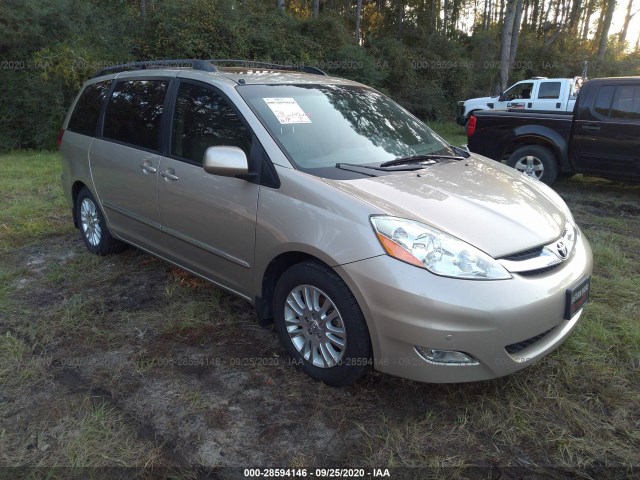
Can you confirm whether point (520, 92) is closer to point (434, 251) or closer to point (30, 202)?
point (30, 202)

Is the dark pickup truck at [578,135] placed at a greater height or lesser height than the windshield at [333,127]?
lesser

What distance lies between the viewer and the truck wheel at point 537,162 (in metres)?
7.48

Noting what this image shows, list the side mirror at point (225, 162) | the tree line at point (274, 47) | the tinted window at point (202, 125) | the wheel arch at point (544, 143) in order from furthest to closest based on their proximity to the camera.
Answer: the tree line at point (274, 47) → the wheel arch at point (544, 143) → the tinted window at point (202, 125) → the side mirror at point (225, 162)

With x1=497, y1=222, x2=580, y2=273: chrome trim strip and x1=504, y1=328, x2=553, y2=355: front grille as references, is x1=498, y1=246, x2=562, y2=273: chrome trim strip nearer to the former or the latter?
x1=497, y1=222, x2=580, y2=273: chrome trim strip

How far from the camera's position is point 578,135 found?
7203 millimetres

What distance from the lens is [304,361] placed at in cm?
292

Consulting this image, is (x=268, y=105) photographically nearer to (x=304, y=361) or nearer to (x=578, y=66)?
(x=304, y=361)

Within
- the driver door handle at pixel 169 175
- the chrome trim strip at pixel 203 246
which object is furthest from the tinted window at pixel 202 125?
the chrome trim strip at pixel 203 246

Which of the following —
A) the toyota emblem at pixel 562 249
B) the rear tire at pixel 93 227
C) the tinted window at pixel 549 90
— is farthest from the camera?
the tinted window at pixel 549 90

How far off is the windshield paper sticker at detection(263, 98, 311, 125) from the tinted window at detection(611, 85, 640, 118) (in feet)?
18.3

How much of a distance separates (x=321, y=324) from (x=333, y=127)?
1.33 m

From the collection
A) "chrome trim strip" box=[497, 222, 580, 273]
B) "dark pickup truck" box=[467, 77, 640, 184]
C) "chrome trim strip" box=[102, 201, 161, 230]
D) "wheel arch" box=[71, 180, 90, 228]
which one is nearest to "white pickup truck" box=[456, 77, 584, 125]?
"dark pickup truck" box=[467, 77, 640, 184]

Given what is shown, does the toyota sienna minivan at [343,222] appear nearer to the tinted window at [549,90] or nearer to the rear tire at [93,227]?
the rear tire at [93,227]

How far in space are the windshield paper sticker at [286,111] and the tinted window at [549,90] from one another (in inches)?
507
